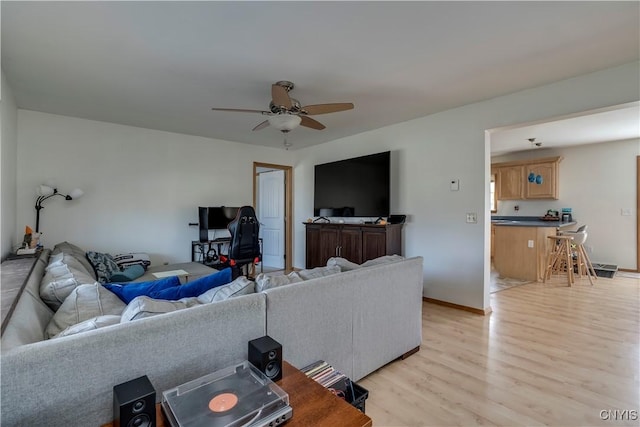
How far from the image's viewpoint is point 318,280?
1761mm

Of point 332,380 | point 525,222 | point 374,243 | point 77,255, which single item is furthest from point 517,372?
point 525,222

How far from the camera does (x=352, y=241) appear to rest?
4305 mm

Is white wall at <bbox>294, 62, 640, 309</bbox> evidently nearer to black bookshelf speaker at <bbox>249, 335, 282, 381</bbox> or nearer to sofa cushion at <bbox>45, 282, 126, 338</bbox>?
black bookshelf speaker at <bbox>249, 335, 282, 381</bbox>

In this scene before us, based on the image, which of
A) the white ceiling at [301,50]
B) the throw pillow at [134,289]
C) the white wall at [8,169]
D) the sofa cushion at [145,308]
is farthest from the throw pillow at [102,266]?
the sofa cushion at [145,308]

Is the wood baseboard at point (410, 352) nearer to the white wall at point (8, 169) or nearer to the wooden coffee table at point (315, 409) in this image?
the wooden coffee table at point (315, 409)

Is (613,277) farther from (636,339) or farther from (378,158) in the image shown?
(378,158)

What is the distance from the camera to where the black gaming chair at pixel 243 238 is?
3.66 m

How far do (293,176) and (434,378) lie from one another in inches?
179

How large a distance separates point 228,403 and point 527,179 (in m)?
7.03

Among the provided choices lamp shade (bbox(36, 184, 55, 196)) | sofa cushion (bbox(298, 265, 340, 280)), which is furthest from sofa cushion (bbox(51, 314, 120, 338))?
lamp shade (bbox(36, 184, 55, 196))

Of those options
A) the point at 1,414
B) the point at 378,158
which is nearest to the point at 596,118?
the point at 378,158

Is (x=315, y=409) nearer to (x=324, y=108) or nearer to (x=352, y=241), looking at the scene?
(x=324, y=108)

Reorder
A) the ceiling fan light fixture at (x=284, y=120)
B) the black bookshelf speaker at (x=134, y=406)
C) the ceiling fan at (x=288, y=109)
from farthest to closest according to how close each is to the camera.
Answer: the ceiling fan light fixture at (x=284, y=120) → the ceiling fan at (x=288, y=109) → the black bookshelf speaker at (x=134, y=406)

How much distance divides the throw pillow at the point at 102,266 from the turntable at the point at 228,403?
2563 millimetres
